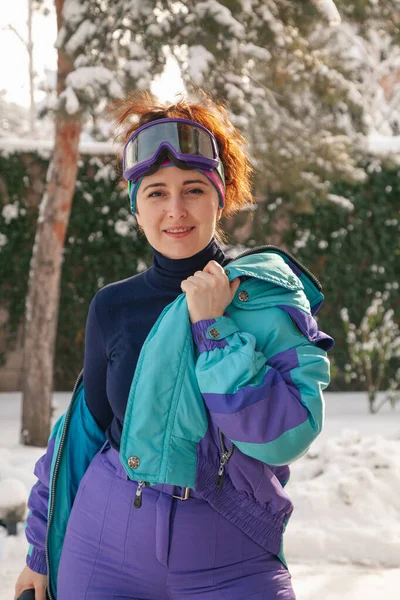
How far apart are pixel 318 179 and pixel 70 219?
2.52m

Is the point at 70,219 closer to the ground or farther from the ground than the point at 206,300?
farther from the ground

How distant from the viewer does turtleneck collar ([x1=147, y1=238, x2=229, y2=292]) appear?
1.68 m

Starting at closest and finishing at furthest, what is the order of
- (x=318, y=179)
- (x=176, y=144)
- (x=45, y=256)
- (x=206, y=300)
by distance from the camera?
(x=206, y=300) → (x=176, y=144) → (x=45, y=256) → (x=318, y=179)

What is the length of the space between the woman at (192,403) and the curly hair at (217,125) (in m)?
0.03

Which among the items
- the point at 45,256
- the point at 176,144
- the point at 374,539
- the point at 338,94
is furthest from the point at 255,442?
the point at 338,94

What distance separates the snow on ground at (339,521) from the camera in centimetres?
332

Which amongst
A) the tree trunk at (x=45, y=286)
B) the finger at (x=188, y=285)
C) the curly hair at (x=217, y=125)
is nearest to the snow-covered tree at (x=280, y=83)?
the tree trunk at (x=45, y=286)

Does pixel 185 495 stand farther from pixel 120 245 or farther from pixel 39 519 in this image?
pixel 120 245

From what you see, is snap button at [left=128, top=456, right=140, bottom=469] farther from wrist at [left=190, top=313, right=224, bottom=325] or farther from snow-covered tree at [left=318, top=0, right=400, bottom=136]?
snow-covered tree at [left=318, top=0, right=400, bottom=136]

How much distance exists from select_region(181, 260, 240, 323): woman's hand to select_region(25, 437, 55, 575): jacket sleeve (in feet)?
1.84

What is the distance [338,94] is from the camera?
19.5ft

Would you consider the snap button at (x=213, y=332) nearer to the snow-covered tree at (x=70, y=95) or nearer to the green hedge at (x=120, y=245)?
the snow-covered tree at (x=70, y=95)

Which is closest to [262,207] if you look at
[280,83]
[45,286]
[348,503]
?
[280,83]

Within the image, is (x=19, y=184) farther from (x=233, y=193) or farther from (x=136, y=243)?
(x=233, y=193)
